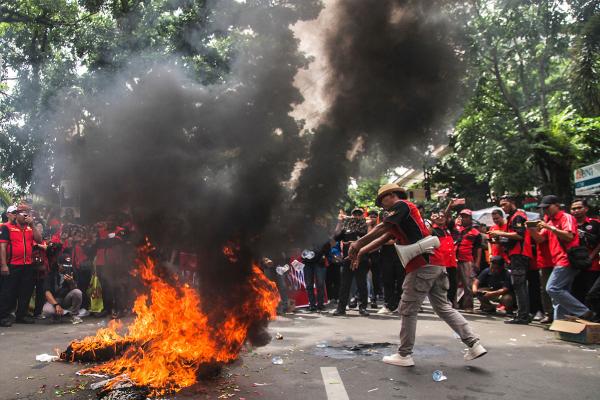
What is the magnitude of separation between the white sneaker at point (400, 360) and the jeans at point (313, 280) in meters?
4.59

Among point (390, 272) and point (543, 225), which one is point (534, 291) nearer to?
point (543, 225)

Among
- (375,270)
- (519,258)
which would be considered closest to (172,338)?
(519,258)

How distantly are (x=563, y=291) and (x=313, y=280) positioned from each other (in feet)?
14.6

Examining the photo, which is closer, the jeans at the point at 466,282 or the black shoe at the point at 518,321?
the black shoe at the point at 518,321

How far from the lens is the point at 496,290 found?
9.10 metres

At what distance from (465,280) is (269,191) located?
17.2 ft

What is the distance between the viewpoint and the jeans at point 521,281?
314 inches

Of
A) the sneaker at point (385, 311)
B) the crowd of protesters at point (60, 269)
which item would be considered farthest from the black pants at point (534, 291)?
the crowd of protesters at point (60, 269)

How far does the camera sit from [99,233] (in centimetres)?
898

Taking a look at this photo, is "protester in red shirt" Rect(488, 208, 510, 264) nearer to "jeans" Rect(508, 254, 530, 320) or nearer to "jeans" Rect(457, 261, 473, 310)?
"jeans" Rect(508, 254, 530, 320)

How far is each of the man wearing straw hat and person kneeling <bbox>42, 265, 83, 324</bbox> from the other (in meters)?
5.74

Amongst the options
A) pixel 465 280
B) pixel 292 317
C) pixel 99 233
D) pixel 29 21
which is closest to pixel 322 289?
pixel 292 317

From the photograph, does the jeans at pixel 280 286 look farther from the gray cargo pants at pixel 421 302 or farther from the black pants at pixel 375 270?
the gray cargo pants at pixel 421 302

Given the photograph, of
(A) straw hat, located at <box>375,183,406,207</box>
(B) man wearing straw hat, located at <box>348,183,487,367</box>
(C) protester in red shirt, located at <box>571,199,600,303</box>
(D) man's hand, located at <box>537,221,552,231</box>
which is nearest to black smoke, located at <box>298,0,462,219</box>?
(A) straw hat, located at <box>375,183,406,207</box>
